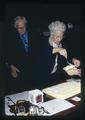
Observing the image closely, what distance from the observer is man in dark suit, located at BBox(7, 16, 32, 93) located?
6.10m

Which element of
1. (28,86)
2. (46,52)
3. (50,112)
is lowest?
(50,112)

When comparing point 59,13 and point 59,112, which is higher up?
point 59,13

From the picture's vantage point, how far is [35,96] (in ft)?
20.3

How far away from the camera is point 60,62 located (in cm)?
619

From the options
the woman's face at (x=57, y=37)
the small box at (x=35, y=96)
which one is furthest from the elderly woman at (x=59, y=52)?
the small box at (x=35, y=96)

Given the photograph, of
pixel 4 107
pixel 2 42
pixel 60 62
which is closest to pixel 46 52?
pixel 60 62

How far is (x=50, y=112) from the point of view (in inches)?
245

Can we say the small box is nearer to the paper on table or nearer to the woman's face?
the paper on table

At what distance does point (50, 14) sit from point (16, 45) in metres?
0.72

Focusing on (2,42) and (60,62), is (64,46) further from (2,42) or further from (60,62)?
(2,42)

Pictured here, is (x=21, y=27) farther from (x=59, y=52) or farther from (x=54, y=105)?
(x=54, y=105)

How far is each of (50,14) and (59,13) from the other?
0.14 metres

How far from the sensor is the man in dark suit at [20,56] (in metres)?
6.10

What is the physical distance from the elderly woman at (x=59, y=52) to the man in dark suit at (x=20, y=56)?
0.38 meters
